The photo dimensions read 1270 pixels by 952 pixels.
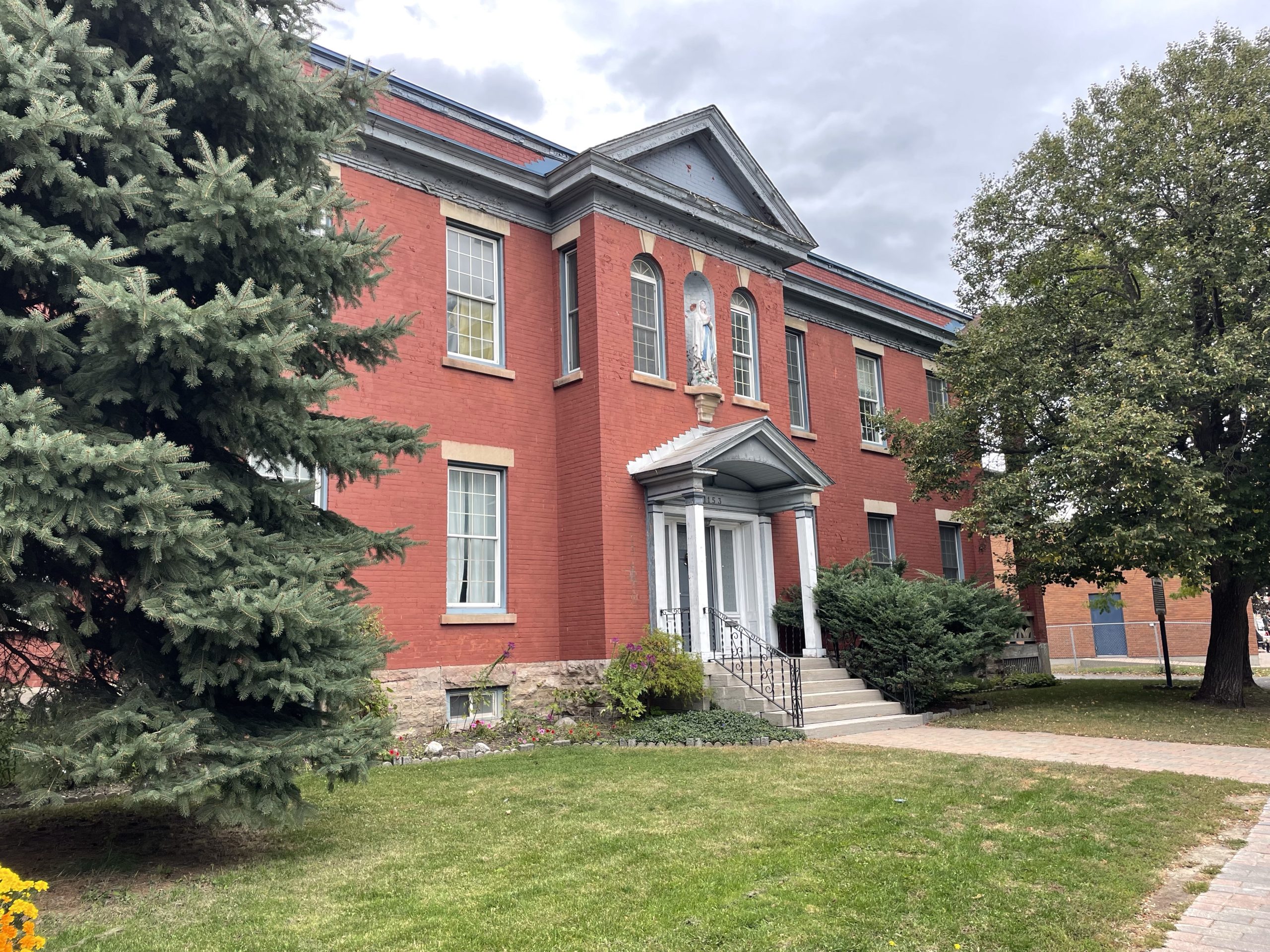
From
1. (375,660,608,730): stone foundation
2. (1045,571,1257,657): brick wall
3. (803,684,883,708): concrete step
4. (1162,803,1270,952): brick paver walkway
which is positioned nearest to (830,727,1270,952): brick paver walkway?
(1162,803,1270,952): brick paver walkway

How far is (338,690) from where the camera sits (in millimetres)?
5738

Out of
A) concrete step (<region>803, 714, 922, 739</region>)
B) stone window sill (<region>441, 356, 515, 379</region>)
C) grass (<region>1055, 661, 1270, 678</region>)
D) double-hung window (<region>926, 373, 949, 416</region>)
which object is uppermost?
double-hung window (<region>926, 373, 949, 416</region>)

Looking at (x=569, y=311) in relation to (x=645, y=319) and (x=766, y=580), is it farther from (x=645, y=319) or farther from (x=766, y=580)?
(x=766, y=580)

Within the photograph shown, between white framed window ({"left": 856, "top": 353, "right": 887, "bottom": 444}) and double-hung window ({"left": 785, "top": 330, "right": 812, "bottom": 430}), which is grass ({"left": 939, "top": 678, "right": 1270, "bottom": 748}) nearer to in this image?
white framed window ({"left": 856, "top": 353, "right": 887, "bottom": 444})

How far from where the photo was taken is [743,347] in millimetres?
16500

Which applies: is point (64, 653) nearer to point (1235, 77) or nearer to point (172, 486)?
point (172, 486)

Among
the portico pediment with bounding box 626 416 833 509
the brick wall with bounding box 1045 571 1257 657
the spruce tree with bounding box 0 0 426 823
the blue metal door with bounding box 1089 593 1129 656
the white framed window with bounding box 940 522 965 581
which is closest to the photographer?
the spruce tree with bounding box 0 0 426 823

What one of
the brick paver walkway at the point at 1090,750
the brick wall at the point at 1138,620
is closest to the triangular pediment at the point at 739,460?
the brick paver walkway at the point at 1090,750

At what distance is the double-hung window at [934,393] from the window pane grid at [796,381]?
4.57m

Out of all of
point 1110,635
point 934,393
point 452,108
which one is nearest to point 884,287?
point 934,393

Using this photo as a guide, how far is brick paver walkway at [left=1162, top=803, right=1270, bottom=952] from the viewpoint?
4430 millimetres

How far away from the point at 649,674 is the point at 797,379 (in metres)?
8.47

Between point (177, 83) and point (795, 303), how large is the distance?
14.1 metres

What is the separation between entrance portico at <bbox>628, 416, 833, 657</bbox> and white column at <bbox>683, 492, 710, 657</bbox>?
0.01 meters
